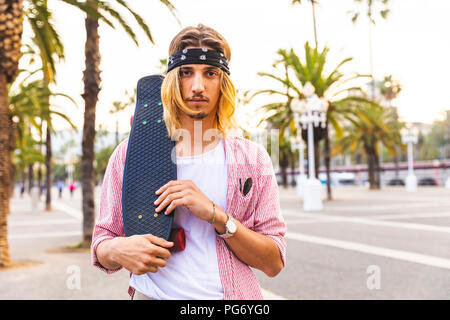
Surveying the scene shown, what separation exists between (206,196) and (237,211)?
13cm

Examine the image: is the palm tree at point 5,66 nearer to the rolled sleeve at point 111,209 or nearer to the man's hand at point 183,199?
the rolled sleeve at point 111,209

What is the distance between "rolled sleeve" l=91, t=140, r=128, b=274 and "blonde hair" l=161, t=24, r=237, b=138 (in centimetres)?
21

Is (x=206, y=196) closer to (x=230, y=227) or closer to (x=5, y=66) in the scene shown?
(x=230, y=227)

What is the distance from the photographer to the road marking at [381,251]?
23.2 ft

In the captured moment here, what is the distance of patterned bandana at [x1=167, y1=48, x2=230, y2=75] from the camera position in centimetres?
134

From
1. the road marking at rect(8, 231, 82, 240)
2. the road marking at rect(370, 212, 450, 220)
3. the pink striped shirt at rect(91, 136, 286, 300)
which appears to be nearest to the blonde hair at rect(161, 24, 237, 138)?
the pink striped shirt at rect(91, 136, 286, 300)

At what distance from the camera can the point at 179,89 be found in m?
1.35

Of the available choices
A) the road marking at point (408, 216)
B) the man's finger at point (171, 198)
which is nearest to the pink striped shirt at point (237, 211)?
the man's finger at point (171, 198)

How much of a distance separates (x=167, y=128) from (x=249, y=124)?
776mm

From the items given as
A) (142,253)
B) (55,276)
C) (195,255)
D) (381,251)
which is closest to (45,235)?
(55,276)

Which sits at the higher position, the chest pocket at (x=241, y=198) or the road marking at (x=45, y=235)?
the chest pocket at (x=241, y=198)

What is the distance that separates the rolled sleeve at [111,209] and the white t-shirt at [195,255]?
158 millimetres

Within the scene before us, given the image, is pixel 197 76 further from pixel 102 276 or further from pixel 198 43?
pixel 102 276

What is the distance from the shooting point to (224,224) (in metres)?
1.24
